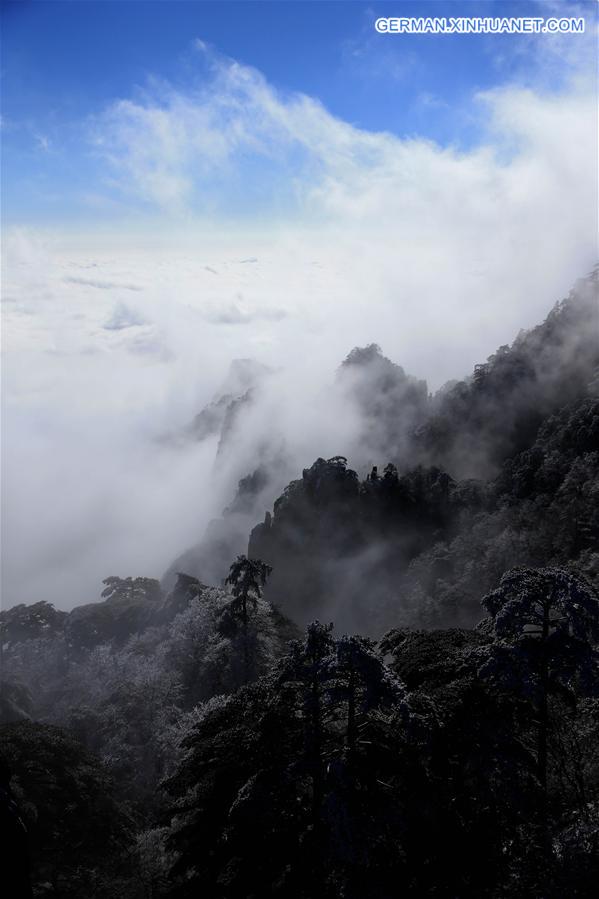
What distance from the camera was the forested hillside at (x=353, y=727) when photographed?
51.4 ft

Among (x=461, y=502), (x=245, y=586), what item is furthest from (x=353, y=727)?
(x=461, y=502)

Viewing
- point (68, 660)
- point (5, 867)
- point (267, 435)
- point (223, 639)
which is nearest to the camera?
point (5, 867)

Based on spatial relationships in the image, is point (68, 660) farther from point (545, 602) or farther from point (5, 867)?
point (545, 602)

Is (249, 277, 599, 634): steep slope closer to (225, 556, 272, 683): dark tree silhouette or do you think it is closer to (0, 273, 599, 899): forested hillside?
(0, 273, 599, 899): forested hillside

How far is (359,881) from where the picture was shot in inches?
595

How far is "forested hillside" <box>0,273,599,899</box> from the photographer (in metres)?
15.7

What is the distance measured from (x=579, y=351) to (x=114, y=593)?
260ft

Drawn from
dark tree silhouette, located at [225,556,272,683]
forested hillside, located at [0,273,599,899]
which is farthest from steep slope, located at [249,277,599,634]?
dark tree silhouette, located at [225,556,272,683]

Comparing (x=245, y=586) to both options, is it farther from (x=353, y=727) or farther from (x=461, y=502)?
(x=461, y=502)

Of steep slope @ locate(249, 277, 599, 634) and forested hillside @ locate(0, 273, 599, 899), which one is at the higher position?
steep slope @ locate(249, 277, 599, 634)

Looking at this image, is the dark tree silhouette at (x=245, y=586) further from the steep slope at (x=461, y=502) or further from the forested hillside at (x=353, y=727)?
the steep slope at (x=461, y=502)

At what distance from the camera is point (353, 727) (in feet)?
54.0

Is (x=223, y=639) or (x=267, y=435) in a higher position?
(x=267, y=435)

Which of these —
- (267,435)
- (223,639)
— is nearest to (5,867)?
(223,639)
